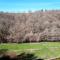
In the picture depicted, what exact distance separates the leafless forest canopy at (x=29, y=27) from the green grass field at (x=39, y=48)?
102cm

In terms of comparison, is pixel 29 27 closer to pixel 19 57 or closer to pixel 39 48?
pixel 39 48

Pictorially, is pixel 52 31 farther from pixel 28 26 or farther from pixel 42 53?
pixel 42 53

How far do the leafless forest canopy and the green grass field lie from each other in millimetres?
1019

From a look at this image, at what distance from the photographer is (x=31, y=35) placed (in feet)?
51.2

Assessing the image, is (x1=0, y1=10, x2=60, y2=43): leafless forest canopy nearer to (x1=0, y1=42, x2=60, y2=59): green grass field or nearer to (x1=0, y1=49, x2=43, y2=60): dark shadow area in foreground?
(x1=0, y1=42, x2=60, y2=59): green grass field

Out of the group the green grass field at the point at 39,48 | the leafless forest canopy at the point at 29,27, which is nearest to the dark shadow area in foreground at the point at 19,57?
the green grass field at the point at 39,48

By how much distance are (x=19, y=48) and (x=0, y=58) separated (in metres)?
1.54

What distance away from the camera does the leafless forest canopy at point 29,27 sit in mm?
15555

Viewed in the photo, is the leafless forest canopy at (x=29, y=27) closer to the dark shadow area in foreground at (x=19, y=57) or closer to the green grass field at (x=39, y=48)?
the green grass field at (x=39, y=48)

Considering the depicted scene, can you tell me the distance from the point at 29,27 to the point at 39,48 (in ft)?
9.29

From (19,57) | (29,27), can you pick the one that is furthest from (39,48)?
(29,27)

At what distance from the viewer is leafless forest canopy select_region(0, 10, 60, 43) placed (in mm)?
15555

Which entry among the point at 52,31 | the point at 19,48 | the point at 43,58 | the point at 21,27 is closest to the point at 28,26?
the point at 21,27

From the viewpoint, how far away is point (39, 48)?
44.8ft
